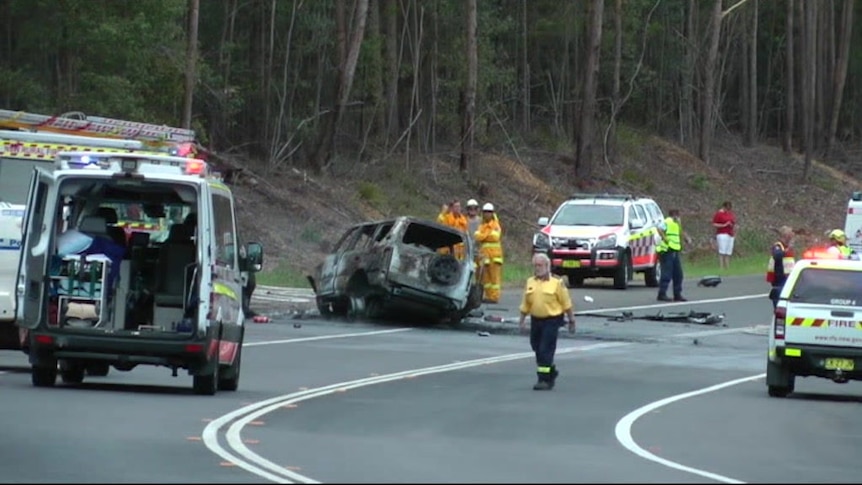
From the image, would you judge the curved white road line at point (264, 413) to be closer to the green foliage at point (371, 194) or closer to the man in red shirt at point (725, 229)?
the man in red shirt at point (725, 229)

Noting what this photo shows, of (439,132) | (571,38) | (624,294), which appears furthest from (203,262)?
(571,38)

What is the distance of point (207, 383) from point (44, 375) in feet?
5.61

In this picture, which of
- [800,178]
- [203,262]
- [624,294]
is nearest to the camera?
[203,262]

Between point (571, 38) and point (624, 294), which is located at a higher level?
→ point (571, 38)

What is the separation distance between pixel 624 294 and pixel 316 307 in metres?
9.25

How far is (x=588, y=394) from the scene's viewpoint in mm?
20688

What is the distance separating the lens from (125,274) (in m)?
18.8

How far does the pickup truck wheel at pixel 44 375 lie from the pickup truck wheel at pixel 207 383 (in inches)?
57.3

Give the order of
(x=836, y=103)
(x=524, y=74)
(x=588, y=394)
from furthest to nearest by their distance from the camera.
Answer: (x=836, y=103) → (x=524, y=74) → (x=588, y=394)

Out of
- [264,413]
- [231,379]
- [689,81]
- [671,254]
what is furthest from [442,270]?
[689,81]

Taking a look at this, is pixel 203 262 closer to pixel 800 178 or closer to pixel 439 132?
pixel 439 132

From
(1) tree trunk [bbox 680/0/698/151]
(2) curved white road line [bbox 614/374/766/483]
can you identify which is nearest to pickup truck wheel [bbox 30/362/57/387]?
(2) curved white road line [bbox 614/374/766/483]

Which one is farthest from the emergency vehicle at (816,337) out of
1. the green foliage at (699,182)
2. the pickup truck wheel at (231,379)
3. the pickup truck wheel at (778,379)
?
the green foliage at (699,182)

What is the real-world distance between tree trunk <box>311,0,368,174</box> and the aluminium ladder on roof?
22870mm
